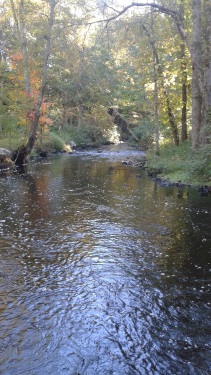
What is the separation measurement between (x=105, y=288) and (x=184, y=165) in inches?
470

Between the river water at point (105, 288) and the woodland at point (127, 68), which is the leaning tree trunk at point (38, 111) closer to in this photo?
the woodland at point (127, 68)

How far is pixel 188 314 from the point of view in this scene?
5.04 m

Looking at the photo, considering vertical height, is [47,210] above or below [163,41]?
below

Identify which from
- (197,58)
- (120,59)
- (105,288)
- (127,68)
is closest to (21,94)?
(120,59)

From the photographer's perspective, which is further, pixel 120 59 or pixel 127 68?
pixel 127 68

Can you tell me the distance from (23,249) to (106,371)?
4.17m

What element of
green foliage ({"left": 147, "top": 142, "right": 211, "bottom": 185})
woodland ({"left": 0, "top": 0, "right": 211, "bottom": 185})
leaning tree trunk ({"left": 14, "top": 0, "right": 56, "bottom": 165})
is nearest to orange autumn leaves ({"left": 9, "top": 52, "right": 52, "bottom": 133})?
woodland ({"left": 0, "top": 0, "right": 211, "bottom": 185})

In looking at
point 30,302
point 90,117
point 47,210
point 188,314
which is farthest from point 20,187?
point 90,117

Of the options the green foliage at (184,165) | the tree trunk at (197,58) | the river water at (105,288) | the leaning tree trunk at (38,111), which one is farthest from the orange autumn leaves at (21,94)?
the river water at (105,288)

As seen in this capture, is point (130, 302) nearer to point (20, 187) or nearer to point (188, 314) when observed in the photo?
point (188, 314)

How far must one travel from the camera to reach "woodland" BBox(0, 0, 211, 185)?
15.5m

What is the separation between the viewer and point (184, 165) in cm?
1675

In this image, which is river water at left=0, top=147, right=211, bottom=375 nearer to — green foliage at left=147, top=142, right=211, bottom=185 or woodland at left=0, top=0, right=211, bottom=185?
green foliage at left=147, top=142, right=211, bottom=185

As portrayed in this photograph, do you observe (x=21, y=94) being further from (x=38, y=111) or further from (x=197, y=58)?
(x=197, y=58)
